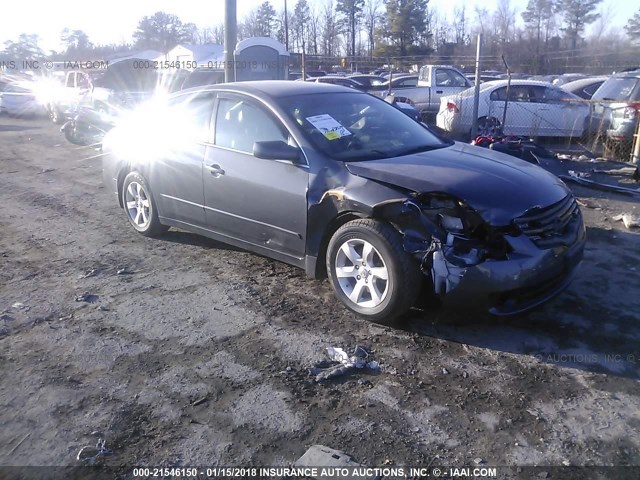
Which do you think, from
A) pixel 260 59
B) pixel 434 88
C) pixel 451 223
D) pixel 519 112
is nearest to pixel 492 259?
pixel 451 223

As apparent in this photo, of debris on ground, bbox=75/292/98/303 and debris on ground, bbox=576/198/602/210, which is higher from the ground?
debris on ground, bbox=576/198/602/210

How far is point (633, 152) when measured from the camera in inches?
401

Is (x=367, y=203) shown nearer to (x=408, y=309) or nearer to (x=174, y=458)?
(x=408, y=309)

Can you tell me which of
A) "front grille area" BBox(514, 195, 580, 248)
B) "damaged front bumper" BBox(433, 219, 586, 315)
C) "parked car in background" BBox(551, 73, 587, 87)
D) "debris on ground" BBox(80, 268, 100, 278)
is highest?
"parked car in background" BBox(551, 73, 587, 87)

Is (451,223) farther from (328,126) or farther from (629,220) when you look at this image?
(629,220)

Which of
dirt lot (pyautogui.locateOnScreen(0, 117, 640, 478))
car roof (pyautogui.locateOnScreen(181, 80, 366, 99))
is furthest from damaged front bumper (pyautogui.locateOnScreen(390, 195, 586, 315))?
car roof (pyautogui.locateOnScreen(181, 80, 366, 99))

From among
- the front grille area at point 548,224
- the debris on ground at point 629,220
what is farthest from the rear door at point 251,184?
the debris on ground at point 629,220

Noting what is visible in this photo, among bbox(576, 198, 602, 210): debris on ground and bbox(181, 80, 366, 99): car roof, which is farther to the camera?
bbox(576, 198, 602, 210): debris on ground

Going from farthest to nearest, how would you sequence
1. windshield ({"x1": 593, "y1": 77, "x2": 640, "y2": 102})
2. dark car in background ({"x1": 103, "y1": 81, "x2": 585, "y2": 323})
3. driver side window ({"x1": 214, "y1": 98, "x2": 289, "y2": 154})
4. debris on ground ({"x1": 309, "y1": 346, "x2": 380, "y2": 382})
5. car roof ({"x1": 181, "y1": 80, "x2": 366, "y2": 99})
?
windshield ({"x1": 593, "y1": 77, "x2": 640, "y2": 102}) → car roof ({"x1": 181, "y1": 80, "x2": 366, "y2": 99}) → driver side window ({"x1": 214, "y1": 98, "x2": 289, "y2": 154}) → dark car in background ({"x1": 103, "y1": 81, "x2": 585, "y2": 323}) → debris on ground ({"x1": 309, "y1": 346, "x2": 380, "y2": 382})

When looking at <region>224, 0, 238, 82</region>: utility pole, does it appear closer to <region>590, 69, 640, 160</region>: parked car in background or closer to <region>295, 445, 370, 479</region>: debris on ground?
<region>590, 69, 640, 160</region>: parked car in background

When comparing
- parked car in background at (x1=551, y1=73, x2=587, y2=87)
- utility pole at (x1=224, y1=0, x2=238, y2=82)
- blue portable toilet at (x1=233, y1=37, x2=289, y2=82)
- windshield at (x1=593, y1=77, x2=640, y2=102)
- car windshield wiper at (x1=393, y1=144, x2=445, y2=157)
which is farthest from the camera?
parked car in background at (x1=551, y1=73, x2=587, y2=87)

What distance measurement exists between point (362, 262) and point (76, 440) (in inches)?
86.0

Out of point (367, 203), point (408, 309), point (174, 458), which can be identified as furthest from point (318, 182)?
point (174, 458)

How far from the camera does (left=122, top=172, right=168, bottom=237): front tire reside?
20.9 feet
